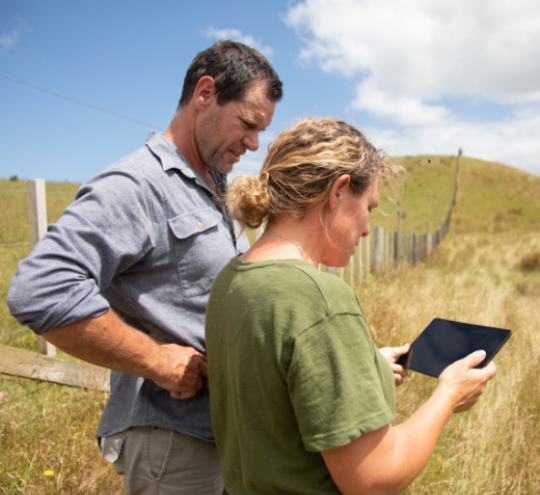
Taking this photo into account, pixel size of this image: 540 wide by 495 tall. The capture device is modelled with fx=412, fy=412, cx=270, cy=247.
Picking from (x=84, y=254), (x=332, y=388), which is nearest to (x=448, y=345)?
(x=332, y=388)

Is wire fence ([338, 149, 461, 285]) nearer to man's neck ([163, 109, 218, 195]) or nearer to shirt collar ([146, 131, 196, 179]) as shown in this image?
man's neck ([163, 109, 218, 195])

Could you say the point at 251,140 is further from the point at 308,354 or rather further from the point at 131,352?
the point at 308,354

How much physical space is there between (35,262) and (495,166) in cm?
4347

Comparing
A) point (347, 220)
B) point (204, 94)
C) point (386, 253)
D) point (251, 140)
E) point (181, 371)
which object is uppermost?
point (204, 94)

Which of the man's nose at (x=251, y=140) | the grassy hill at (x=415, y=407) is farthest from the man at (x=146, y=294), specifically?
the grassy hill at (x=415, y=407)

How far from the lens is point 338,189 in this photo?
3.67ft

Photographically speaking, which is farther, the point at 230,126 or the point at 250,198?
the point at 230,126

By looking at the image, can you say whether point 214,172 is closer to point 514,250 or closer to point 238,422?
point 238,422

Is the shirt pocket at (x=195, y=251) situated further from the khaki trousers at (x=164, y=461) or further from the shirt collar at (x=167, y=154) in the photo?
the khaki trousers at (x=164, y=461)

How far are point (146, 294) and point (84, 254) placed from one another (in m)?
0.30

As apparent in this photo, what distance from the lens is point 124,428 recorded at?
149cm

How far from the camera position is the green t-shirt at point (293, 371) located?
34.2 inches

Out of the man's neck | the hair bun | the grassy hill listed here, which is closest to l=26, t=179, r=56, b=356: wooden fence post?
the grassy hill

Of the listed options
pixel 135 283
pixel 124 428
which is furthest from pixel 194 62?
pixel 124 428
